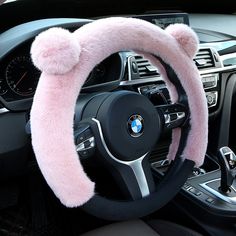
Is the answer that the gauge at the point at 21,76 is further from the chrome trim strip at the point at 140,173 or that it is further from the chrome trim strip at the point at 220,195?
the chrome trim strip at the point at 220,195

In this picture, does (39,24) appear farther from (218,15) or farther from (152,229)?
(218,15)

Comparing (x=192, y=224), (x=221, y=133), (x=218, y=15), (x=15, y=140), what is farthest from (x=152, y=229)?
(x=218, y=15)

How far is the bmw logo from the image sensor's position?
3.50 feet

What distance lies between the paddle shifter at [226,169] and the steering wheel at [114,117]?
256mm

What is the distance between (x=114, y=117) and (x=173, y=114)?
0.66 feet

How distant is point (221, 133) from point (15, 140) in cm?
92

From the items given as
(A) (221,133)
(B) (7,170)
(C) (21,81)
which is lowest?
(A) (221,133)

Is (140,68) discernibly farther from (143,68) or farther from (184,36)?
(184,36)

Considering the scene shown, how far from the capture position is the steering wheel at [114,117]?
0.92m

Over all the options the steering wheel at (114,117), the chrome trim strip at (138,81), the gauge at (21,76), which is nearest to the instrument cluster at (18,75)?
the gauge at (21,76)

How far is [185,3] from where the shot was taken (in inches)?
109

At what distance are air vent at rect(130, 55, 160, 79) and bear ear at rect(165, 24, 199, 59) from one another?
0.48m

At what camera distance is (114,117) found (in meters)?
1.05

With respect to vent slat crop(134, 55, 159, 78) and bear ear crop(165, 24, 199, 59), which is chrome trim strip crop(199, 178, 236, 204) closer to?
vent slat crop(134, 55, 159, 78)
